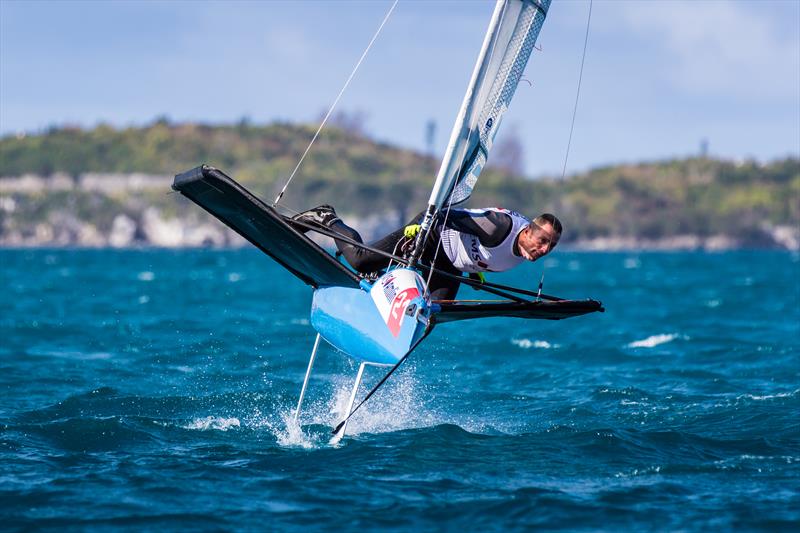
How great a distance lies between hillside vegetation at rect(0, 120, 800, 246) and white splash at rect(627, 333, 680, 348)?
488ft

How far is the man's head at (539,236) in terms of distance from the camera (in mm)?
8773

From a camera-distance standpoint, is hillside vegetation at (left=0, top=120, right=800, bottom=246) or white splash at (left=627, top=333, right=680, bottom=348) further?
hillside vegetation at (left=0, top=120, right=800, bottom=246)

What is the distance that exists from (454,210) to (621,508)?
2.94 meters

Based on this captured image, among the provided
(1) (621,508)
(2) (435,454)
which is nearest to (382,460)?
(2) (435,454)

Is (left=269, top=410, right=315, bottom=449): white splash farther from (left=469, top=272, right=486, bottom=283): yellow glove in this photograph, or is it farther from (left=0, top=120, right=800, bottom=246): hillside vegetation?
(left=0, top=120, right=800, bottom=246): hillside vegetation

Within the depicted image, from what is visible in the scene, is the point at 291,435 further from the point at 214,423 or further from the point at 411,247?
the point at 411,247

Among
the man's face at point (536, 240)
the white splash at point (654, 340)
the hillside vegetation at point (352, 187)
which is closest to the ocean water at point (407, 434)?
the white splash at point (654, 340)

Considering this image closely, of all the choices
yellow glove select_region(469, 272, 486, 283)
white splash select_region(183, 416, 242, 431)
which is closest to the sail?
yellow glove select_region(469, 272, 486, 283)

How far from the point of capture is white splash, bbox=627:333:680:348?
61.9 ft

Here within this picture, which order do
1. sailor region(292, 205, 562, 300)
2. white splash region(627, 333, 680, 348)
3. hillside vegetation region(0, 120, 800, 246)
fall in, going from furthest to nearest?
hillside vegetation region(0, 120, 800, 246)
white splash region(627, 333, 680, 348)
sailor region(292, 205, 562, 300)

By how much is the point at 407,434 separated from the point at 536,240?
2.32m

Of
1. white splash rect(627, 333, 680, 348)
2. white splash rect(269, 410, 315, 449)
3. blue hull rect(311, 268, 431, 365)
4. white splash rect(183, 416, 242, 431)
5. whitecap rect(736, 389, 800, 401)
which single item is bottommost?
white splash rect(627, 333, 680, 348)

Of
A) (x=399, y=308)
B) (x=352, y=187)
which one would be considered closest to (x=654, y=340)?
(x=399, y=308)

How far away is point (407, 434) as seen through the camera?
10062 millimetres
